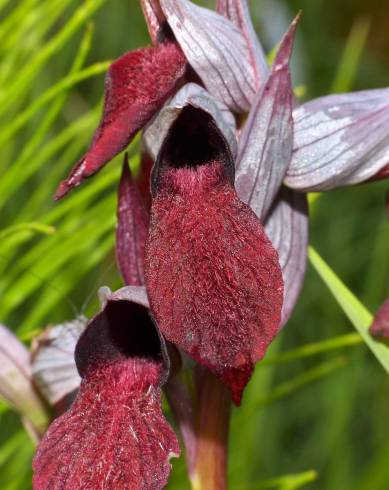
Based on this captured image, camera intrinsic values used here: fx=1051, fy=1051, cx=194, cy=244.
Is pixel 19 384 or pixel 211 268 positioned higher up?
pixel 211 268

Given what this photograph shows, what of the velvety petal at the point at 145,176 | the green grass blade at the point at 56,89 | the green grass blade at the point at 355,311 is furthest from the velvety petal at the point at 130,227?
the green grass blade at the point at 56,89

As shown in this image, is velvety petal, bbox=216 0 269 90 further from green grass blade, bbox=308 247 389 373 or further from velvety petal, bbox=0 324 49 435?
velvety petal, bbox=0 324 49 435

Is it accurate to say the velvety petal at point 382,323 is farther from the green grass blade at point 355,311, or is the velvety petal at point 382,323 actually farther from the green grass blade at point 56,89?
the green grass blade at point 56,89

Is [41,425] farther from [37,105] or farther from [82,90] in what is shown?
[82,90]

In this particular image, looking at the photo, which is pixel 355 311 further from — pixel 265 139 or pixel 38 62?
pixel 38 62

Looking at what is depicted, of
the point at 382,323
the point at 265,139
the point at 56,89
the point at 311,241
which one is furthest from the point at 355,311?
the point at 311,241

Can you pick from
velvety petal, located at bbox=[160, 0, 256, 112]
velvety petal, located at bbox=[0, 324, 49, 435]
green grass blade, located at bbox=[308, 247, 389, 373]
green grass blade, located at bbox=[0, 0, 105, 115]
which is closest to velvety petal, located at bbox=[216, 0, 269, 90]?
velvety petal, located at bbox=[160, 0, 256, 112]
